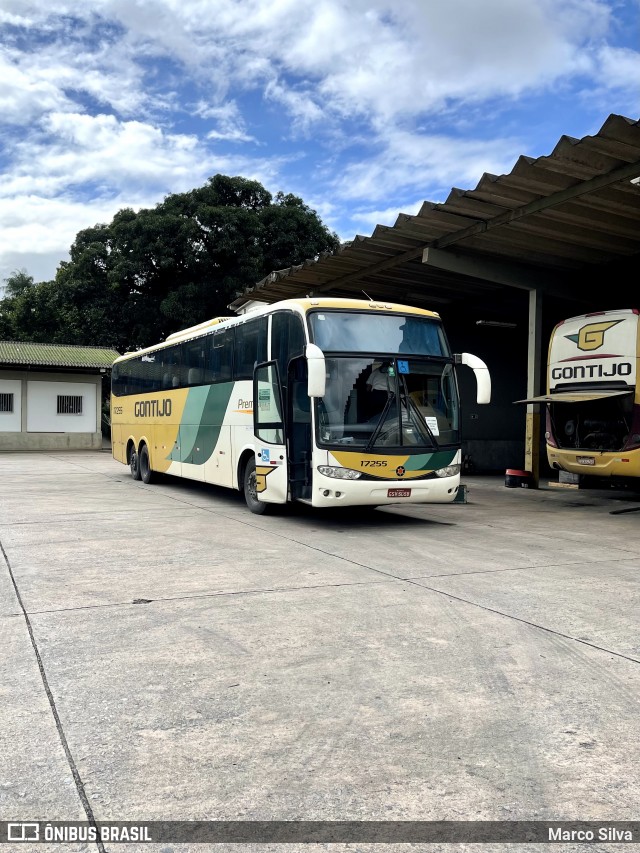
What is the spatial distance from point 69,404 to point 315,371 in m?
28.5

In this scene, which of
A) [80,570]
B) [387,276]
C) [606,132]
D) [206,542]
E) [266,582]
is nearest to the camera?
[266,582]

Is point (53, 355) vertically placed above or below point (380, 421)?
above

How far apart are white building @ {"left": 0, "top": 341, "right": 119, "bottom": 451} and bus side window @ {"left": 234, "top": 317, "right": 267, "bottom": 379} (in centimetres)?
2297

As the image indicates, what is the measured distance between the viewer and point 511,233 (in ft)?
47.3

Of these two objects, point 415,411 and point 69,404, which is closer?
point 415,411

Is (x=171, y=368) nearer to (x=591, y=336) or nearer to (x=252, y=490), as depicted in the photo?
(x=252, y=490)

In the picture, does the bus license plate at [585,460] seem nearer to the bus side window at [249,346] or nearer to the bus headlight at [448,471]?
the bus headlight at [448,471]

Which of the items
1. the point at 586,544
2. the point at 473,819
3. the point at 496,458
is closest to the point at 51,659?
the point at 473,819

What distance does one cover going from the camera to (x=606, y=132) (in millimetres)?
9883

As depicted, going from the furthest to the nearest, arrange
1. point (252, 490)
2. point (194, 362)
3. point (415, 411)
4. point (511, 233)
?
point (194, 362)
point (511, 233)
point (252, 490)
point (415, 411)

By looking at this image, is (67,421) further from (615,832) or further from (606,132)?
(615,832)

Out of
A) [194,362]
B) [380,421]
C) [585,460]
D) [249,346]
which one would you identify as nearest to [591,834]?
[380,421]

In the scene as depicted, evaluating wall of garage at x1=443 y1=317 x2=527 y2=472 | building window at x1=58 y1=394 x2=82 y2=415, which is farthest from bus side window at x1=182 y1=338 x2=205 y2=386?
building window at x1=58 y1=394 x2=82 y2=415

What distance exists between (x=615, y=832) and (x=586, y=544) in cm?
715
